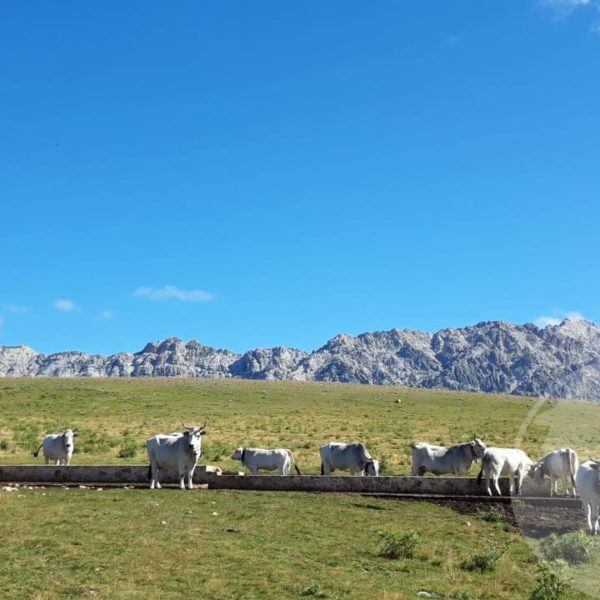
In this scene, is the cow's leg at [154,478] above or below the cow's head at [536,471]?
below

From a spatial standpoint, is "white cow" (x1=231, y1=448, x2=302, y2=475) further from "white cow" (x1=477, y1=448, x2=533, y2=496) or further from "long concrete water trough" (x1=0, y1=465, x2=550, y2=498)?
"white cow" (x1=477, y1=448, x2=533, y2=496)

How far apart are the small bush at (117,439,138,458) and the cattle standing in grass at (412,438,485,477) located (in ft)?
49.9

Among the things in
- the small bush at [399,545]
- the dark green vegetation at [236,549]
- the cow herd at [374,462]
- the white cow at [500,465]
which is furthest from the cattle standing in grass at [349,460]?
the small bush at [399,545]

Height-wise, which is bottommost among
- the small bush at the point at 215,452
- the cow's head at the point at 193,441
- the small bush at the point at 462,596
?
the small bush at the point at 462,596

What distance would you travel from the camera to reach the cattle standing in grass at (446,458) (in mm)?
26188

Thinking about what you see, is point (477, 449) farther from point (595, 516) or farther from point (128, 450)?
point (128, 450)

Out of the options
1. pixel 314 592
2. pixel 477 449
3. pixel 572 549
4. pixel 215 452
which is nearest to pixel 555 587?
pixel 572 549

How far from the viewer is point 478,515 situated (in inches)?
771

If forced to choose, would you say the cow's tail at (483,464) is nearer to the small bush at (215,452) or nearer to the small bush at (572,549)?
the small bush at (572,549)

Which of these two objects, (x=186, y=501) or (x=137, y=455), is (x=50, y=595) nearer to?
(x=186, y=501)

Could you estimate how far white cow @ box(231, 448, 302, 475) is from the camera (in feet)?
94.0

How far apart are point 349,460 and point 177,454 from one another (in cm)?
692

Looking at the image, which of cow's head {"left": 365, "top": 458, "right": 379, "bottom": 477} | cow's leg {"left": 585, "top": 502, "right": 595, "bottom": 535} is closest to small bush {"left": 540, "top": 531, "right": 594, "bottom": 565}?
cow's leg {"left": 585, "top": 502, "right": 595, "bottom": 535}

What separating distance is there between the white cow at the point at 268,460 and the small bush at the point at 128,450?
8.59 meters
